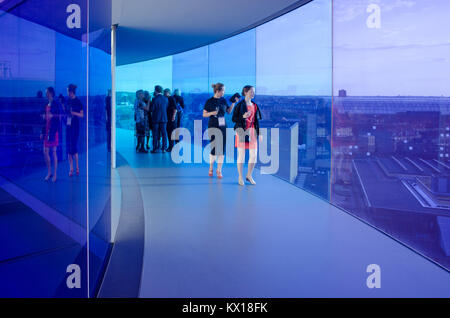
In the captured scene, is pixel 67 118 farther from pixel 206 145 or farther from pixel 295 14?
pixel 206 145

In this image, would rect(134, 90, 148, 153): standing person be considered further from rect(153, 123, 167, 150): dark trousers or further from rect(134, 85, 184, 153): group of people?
rect(153, 123, 167, 150): dark trousers

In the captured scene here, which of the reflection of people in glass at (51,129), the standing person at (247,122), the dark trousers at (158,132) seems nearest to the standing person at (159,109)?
the dark trousers at (158,132)

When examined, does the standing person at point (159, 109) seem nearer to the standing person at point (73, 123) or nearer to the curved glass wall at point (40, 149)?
the curved glass wall at point (40, 149)

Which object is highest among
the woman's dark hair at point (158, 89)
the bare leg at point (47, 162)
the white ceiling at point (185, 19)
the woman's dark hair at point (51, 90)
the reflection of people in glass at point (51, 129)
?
the white ceiling at point (185, 19)

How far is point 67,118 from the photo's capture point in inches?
78.7

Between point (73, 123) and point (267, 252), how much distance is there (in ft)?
7.79

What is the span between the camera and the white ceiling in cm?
746

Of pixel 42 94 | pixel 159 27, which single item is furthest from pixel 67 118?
pixel 159 27

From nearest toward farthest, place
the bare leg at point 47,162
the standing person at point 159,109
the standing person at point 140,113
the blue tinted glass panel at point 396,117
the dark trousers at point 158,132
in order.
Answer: the bare leg at point 47,162
the blue tinted glass panel at point 396,117
the standing person at point 159,109
the dark trousers at point 158,132
the standing person at point 140,113

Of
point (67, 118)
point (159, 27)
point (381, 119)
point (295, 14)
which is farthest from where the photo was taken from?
point (159, 27)

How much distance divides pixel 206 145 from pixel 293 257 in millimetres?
10530

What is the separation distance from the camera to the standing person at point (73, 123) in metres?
2.02

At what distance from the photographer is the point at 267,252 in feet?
12.8

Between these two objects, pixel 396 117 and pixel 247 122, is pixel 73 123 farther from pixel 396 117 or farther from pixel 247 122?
pixel 247 122
